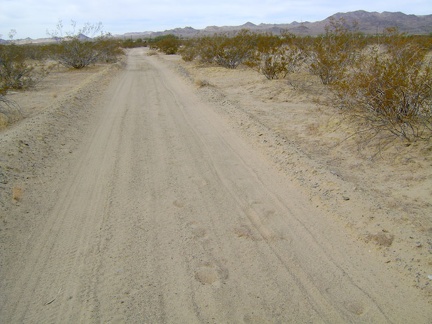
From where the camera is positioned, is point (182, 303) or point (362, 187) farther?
point (362, 187)

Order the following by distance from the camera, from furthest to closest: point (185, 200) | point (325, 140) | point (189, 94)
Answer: point (189, 94) → point (325, 140) → point (185, 200)

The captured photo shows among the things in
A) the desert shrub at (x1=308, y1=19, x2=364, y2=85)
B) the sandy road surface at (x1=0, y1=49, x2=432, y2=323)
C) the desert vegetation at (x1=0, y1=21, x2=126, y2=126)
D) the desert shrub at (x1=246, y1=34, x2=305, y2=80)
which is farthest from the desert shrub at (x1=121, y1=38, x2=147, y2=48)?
the sandy road surface at (x1=0, y1=49, x2=432, y2=323)

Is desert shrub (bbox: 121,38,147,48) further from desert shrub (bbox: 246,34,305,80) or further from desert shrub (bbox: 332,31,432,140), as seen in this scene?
desert shrub (bbox: 332,31,432,140)

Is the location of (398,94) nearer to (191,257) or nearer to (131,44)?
(191,257)

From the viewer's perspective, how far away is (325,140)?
801cm

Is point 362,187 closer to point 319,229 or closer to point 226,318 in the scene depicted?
point 319,229

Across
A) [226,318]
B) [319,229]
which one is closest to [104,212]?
[226,318]

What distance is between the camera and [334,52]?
14641 millimetres

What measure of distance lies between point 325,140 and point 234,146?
213cm

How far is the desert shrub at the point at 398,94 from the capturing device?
6734mm

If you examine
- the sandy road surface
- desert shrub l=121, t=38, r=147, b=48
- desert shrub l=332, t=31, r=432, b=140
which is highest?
desert shrub l=121, t=38, r=147, b=48

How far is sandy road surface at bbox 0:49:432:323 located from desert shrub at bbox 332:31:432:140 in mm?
2901

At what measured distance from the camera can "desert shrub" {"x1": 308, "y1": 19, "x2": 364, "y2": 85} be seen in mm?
14172

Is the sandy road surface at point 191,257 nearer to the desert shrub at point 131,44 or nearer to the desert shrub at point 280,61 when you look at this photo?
the desert shrub at point 280,61
